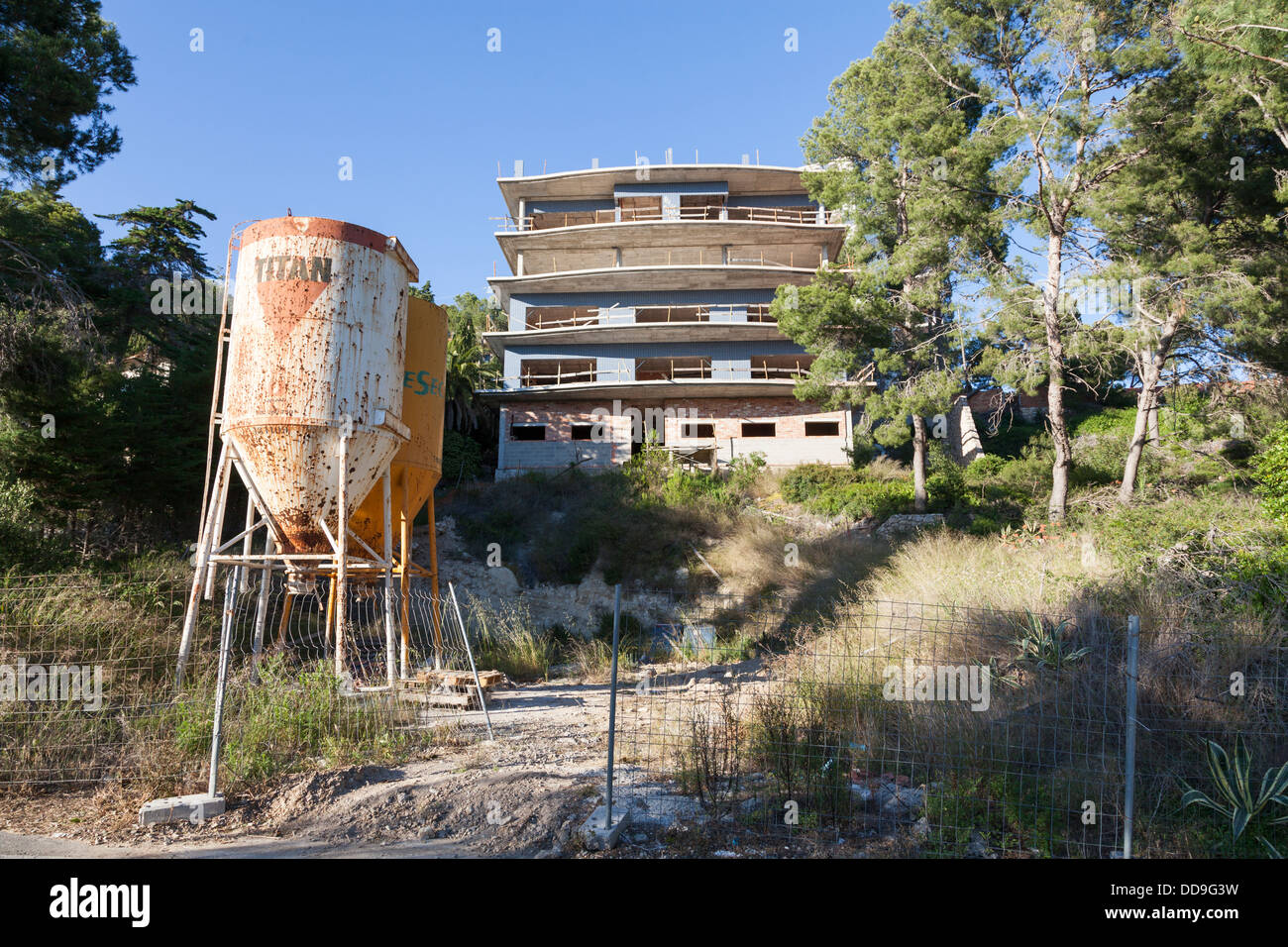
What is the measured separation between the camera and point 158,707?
25.5ft

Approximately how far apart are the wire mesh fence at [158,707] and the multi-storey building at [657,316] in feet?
75.6

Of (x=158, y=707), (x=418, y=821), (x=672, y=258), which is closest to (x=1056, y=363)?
(x=418, y=821)

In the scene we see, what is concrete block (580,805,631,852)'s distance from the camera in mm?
5402

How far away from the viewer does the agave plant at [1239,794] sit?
570 cm

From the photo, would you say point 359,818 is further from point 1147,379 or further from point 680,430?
point 680,430

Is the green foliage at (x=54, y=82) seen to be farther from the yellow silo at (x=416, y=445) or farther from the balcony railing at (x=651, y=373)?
the balcony railing at (x=651, y=373)

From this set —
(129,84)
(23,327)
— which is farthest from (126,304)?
(23,327)

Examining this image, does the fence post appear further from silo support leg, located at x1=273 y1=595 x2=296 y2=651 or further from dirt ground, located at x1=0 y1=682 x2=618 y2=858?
silo support leg, located at x1=273 y1=595 x2=296 y2=651

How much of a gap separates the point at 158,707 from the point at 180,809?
2.00m

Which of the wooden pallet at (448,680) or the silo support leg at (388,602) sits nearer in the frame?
the silo support leg at (388,602)

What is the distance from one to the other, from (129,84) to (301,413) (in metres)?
10.6

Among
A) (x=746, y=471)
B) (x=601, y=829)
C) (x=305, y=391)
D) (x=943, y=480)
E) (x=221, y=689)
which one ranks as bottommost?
(x=601, y=829)

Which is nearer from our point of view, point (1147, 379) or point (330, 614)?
point (330, 614)

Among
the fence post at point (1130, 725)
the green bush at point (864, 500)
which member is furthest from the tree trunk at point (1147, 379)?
the fence post at point (1130, 725)
